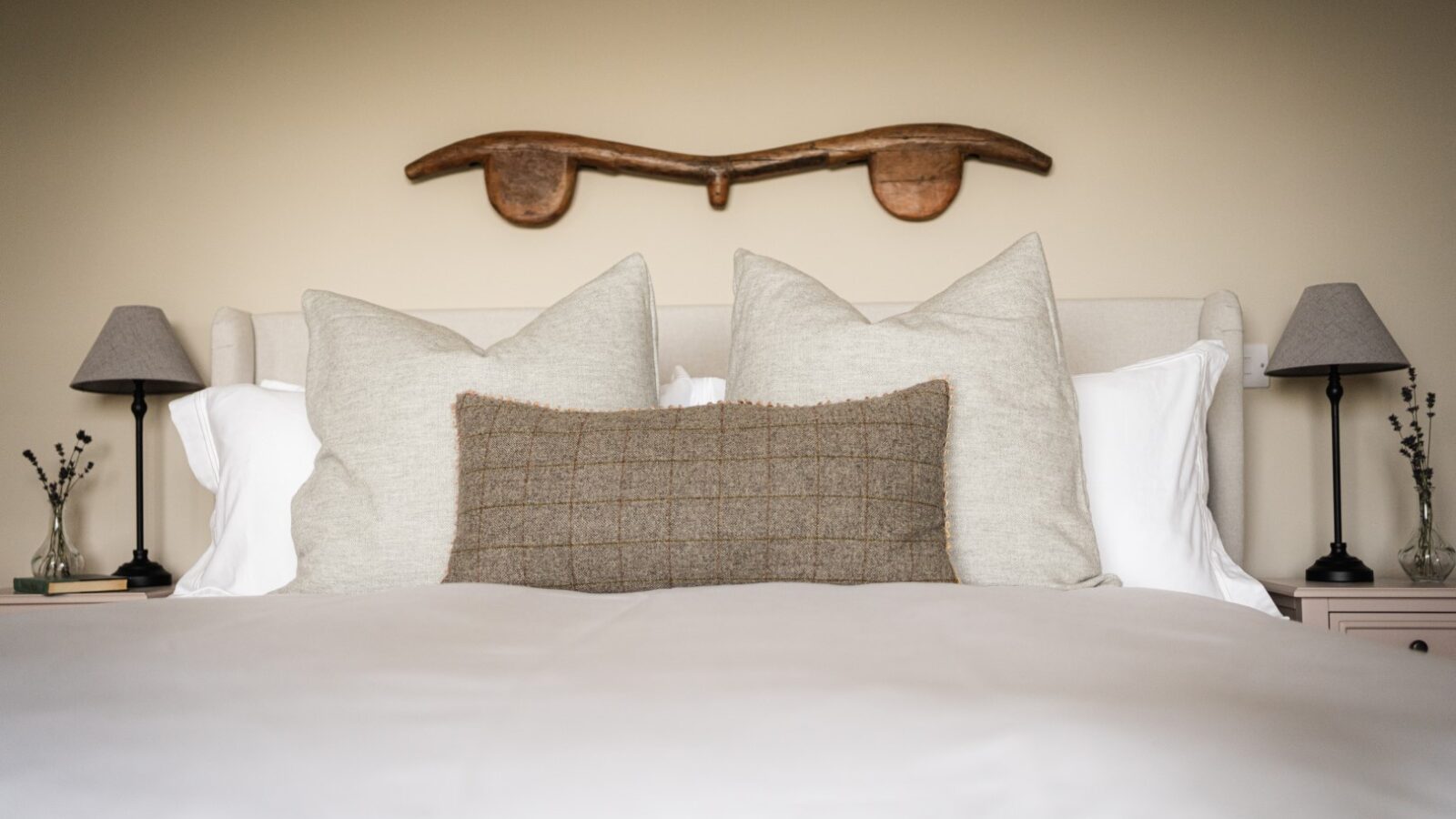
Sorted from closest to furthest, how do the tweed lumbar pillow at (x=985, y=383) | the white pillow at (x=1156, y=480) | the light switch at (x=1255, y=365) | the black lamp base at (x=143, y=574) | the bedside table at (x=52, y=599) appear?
the tweed lumbar pillow at (x=985, y=383) → the white pillow at (x=1156, y=480) → the bedside table at (x=52, y=599) → the black lamp base at (x=143, y=574) → the light switch at (x=1255, y=365)

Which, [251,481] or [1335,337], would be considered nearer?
[251,481]

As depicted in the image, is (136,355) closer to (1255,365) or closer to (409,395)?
(409,395)

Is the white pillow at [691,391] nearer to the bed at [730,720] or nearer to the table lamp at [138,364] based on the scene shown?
the bed at [730,720]

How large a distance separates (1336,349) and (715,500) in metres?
1.65

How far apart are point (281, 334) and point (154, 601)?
1.43m

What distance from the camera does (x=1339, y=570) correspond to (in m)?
2.22

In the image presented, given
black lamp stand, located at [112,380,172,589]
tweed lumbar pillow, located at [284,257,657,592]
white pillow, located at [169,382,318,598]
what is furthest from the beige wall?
tweed lumbar pillow, located at [284,257,657,592]

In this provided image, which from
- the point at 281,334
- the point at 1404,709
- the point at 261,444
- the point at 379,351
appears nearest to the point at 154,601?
the point at 379,351

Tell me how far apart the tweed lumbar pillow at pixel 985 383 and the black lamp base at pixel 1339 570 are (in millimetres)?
998

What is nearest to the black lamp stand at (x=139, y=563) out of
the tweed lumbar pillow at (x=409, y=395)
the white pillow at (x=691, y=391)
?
the tweed lumbar pillow at (x=409, y=395)

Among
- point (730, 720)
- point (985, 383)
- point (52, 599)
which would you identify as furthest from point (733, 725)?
point (52, 599)

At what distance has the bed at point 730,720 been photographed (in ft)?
1.66

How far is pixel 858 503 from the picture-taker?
49.9 inches

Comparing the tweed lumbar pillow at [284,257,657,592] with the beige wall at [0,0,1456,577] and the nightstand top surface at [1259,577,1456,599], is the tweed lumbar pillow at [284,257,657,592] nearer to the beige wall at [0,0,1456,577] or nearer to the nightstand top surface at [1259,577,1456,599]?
the beige wall at [0,0,1456,577]
